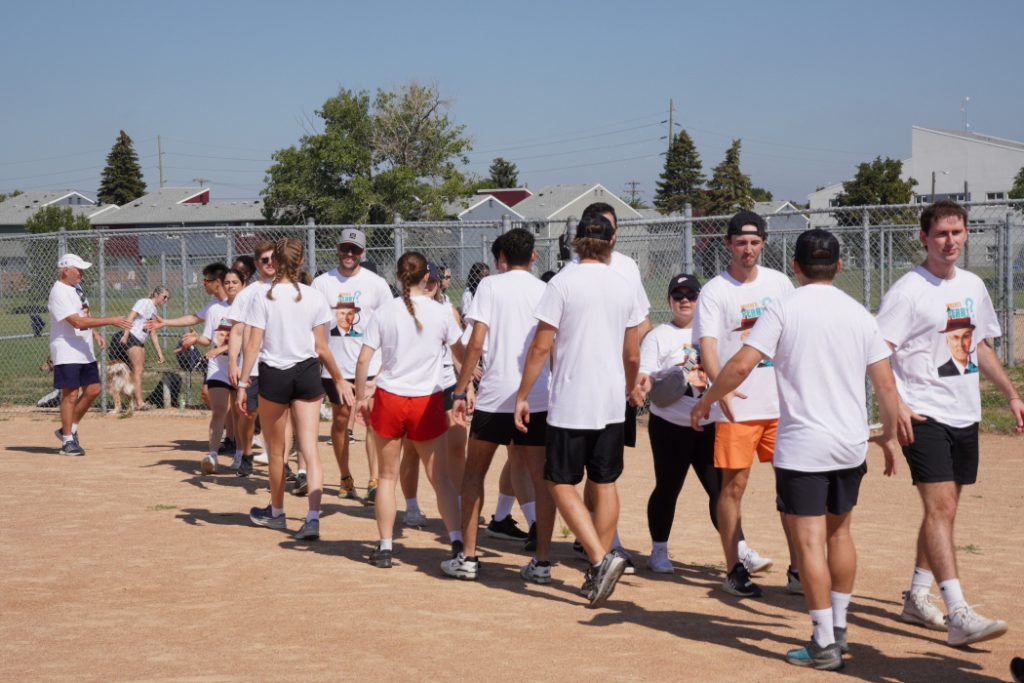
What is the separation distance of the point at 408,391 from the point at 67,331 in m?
6.05

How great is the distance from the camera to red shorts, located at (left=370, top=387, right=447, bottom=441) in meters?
6.85

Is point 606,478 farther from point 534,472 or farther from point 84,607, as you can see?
point 84,607

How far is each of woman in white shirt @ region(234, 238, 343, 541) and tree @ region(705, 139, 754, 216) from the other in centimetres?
5903

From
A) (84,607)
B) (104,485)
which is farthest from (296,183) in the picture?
(84,607)

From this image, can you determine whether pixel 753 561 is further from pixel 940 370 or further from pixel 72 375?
pixel 72 375

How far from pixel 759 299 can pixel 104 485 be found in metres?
6.46

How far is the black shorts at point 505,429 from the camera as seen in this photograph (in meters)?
6.66

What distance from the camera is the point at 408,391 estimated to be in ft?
22.5

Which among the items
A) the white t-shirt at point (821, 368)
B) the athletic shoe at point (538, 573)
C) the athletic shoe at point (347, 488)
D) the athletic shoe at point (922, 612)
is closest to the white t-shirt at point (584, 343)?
the athletic shoe at point (538, 573)

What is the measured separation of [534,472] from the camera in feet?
22.1

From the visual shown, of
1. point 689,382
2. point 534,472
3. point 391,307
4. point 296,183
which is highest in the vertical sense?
point 296,183

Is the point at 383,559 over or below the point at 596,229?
below

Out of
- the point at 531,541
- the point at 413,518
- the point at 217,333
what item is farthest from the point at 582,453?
the point at 217,333

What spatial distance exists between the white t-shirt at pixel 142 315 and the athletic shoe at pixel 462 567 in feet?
28.5
